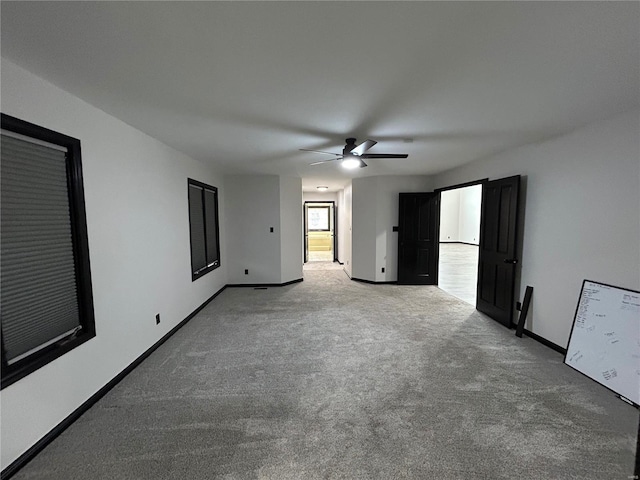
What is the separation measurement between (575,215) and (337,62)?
2.92 m

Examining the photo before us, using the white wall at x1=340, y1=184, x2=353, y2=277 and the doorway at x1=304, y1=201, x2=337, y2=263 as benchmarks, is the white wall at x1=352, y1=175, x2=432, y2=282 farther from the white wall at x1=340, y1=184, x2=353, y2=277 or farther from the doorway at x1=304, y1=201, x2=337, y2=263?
the doorway at x1=304, y1=201, x2=337, y2=263

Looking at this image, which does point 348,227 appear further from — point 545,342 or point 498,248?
point 545,342

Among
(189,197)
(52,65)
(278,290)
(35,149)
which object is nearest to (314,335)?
(278,290)

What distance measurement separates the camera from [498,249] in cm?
392

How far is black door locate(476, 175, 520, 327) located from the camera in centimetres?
365

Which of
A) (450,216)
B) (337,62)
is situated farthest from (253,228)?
(450,216)

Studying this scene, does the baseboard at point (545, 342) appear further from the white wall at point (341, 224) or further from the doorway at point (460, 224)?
the doorway at point (460, 224)

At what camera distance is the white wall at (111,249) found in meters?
1.71

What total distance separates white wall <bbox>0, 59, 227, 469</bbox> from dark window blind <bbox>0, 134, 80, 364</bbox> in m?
0.18

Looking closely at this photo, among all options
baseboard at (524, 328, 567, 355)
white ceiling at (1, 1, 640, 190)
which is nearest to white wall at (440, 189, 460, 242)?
baseboard at (524, 328, 567, 355)

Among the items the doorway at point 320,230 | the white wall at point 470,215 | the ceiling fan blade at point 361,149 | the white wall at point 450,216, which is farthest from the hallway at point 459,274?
the doorway at point 320,230

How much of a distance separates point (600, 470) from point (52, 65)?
12.9ft

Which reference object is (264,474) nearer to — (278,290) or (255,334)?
(255,334)

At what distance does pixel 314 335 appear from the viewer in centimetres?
351
